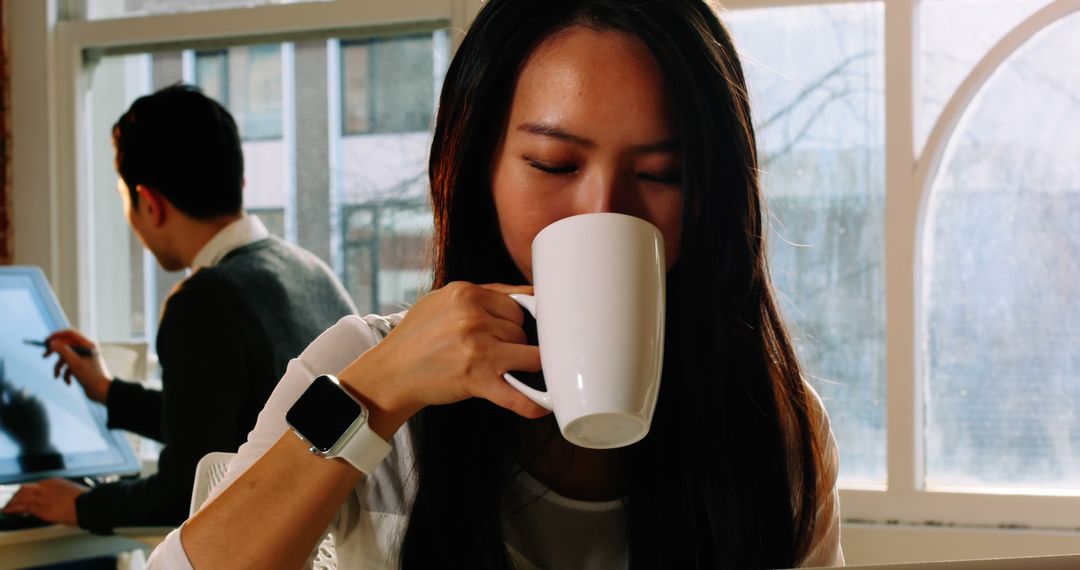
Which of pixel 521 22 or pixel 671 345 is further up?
pixel 521 22

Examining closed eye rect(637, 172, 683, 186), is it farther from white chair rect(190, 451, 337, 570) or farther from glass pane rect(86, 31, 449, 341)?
glass pane rect(86, 31, 449, 341)

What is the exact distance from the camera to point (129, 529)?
5.68 feet

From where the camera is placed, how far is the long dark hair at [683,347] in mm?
834

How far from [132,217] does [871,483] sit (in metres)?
1.63

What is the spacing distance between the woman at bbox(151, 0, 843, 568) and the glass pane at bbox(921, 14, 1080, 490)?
4.64 feet

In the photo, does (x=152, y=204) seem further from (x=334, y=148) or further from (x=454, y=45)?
(x=454, y=45)

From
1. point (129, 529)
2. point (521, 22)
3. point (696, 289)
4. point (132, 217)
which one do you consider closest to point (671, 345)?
point (696, 289)

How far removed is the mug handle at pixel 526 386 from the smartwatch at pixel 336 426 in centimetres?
10

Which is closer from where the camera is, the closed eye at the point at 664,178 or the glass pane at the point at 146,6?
the closed eye at the point at 664,178

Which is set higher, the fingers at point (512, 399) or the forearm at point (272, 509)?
the fingers at point (512, 399)

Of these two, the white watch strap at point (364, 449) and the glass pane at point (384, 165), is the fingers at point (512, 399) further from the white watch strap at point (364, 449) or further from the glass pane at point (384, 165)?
the glass pane at point (384, 165)

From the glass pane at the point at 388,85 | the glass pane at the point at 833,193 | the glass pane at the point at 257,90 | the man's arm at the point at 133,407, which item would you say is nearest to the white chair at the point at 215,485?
the man's arm at the point at 133,407

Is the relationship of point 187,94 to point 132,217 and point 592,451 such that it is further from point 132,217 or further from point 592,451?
point 592,451

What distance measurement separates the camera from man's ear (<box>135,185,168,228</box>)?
7.01ft
